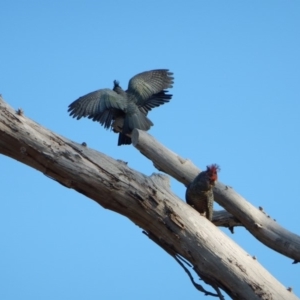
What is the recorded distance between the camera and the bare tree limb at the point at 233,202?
5.09 meters

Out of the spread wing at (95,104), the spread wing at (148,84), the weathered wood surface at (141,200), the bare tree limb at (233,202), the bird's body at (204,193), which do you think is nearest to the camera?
the weathered wood surface at (141,200)

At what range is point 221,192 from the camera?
5.31 m

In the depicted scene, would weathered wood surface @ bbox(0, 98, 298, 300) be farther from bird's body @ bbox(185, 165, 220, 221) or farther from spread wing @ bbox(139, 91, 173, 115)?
spread wing @ bbox(139, 91, 173, 115)

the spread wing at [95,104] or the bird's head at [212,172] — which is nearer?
the bird's head at [212,172]

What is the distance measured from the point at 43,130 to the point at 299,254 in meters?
2.28

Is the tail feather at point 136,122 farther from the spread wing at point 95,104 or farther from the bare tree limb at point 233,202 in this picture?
the bare tree limb at point 233,202

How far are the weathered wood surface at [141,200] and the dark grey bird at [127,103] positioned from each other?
215cm

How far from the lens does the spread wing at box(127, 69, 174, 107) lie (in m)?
6.06

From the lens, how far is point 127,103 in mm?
5965

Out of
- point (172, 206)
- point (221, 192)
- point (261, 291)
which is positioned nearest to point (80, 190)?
point (172, 206)

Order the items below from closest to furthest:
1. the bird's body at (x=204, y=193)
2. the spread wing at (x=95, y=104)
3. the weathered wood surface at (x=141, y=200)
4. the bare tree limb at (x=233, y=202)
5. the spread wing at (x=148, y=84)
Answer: the weathered wood surface at (x=141, y=200), the bird's body at (x=204, y=193), the bare tree limb at (x=233, y=202), the spread wing at (x=95, y=104), the spread wing at (x=148, y=84)

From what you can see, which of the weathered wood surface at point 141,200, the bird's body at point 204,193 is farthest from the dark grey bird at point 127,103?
the weathered wood surface at point 141,200

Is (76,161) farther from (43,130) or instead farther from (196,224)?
(196,224)

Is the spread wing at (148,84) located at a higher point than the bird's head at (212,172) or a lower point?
higher
